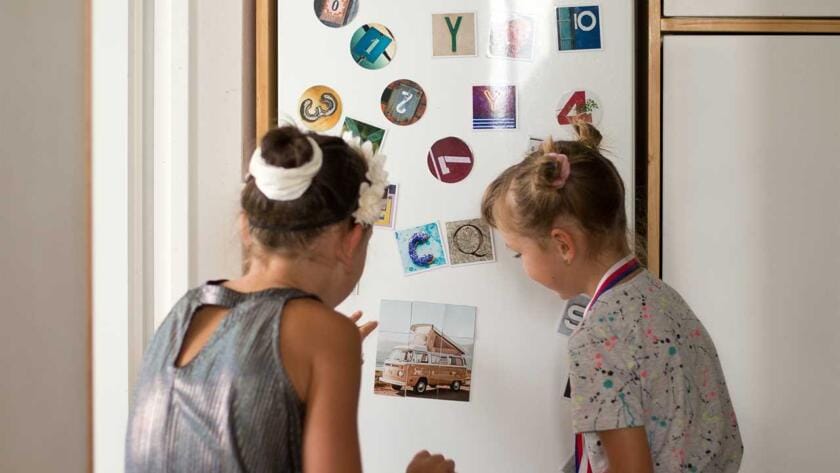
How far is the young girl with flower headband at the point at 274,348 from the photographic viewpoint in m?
0.85

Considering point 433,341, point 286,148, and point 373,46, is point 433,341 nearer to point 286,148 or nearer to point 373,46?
point 373,46

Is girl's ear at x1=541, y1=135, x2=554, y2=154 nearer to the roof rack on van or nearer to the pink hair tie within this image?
the pink hair tie

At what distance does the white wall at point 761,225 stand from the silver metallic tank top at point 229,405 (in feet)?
3.00

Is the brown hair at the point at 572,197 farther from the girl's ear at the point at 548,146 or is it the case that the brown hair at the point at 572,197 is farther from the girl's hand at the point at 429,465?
the girl's hand at the point at 429,465

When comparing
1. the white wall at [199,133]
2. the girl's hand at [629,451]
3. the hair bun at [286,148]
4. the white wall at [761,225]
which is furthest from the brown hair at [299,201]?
→ the white wall at [761,225]

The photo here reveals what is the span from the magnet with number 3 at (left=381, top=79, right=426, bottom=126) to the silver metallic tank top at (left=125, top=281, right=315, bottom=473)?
2.31 ft

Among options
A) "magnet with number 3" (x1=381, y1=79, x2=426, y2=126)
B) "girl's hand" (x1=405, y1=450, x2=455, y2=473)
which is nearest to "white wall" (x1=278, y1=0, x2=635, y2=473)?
"magnet with number 3" (x1=381, y1=79, x2=426, y2=126)

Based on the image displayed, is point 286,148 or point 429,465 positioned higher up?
point 286,148

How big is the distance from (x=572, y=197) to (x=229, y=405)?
0.59 meters

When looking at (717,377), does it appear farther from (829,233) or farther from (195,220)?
(195,220)

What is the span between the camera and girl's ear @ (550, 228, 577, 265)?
1.23m

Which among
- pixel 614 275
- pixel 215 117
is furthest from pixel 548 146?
pixel 215 117

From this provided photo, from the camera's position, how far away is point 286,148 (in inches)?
36.9

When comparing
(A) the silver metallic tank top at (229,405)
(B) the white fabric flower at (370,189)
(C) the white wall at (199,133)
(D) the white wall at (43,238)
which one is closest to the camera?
(A) the silver metallic tank top at (229,405)
